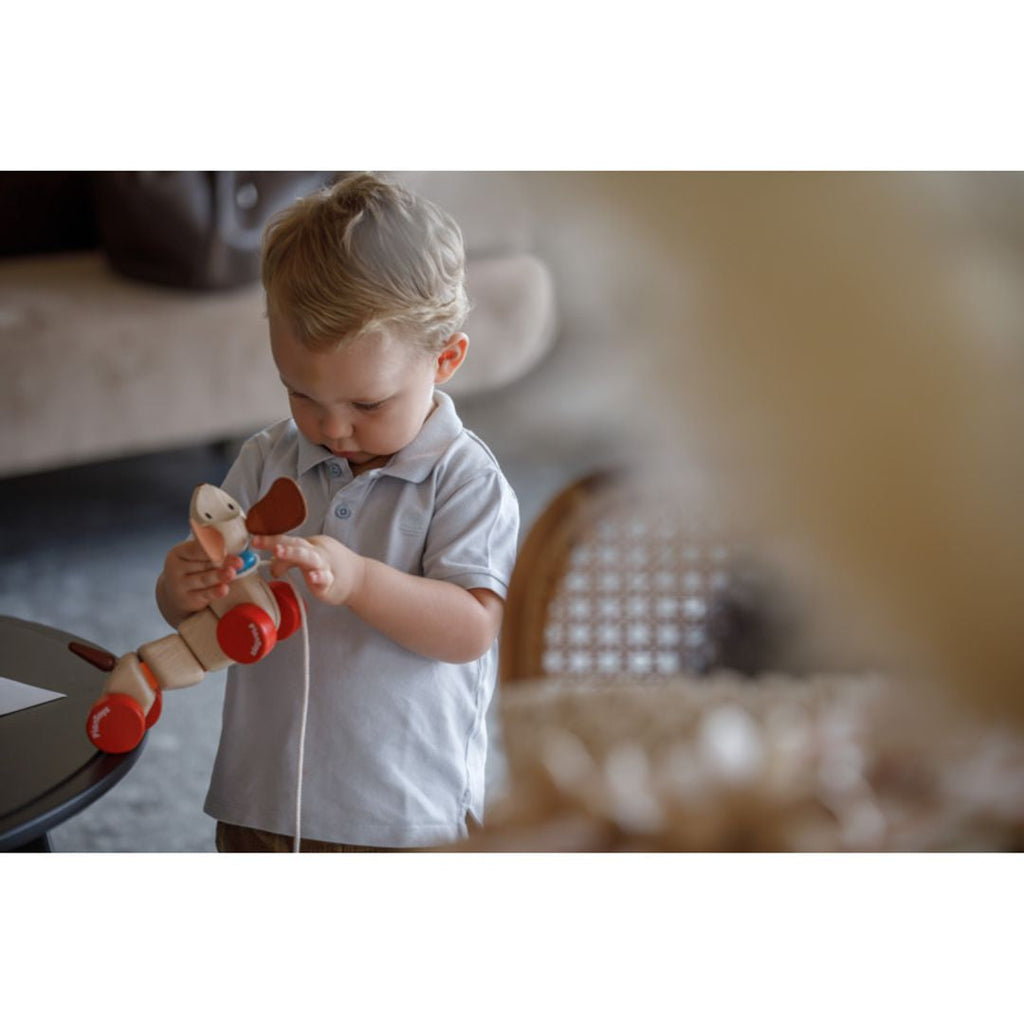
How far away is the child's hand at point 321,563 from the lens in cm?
87

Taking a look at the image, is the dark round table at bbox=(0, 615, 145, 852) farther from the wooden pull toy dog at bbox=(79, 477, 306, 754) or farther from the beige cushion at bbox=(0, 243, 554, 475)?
the beige cushion at bbox=(0, 243, 554, 475)

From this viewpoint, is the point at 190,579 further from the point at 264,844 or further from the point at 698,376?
the point at 698,376

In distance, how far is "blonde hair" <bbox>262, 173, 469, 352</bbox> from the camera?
89 centimetres

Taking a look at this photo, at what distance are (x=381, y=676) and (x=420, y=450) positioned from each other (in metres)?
0.16

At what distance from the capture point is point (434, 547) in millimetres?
961

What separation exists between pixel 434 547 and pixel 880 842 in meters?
0.44

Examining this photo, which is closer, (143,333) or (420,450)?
(420,450)

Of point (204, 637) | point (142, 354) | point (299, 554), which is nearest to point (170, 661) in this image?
point (204, 637)

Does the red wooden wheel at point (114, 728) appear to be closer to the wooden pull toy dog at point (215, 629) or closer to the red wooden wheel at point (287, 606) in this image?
the wooden pull toy dog at point (215, 629)

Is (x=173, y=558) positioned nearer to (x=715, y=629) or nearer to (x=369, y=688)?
(x=369, y=688)

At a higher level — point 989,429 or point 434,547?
point 989,429

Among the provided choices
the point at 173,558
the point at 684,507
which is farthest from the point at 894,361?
the point at 173,558

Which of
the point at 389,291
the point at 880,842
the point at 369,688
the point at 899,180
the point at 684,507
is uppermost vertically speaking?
the point at 899,180

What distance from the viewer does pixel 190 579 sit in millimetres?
930
